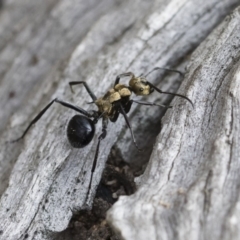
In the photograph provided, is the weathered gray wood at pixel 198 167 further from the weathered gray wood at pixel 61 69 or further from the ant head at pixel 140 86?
the ant head at pixel 140 86

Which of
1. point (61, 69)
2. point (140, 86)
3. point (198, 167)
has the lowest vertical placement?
point (198, 167)

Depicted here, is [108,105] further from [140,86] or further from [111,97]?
[140,86]

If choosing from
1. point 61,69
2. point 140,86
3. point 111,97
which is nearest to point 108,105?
point 111,97

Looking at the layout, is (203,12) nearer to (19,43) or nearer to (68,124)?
(68,124)

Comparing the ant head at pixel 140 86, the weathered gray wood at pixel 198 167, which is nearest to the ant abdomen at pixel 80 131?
the ant head at pixel 140 86

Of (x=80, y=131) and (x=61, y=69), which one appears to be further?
(x=61, y=69)
